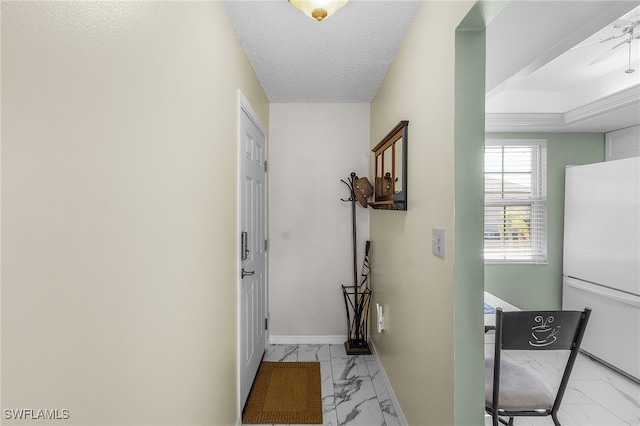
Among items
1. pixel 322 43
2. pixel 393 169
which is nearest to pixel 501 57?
pixel 393 169

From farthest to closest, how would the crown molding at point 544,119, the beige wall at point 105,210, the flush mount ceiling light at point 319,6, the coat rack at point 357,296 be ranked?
1. the coat rack at point 357,296
2. the crown molding at point 544,119
3. the flush mount ceiling light at point 319,6
4. the beige wall at point 105,210

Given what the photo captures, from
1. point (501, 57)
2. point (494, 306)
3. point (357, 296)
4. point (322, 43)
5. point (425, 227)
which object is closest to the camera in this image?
point (425, 227)

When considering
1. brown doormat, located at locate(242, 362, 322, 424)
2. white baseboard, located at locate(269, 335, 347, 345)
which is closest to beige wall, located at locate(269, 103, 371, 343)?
white baseboard, located at locate(269, 335, 347, 345)

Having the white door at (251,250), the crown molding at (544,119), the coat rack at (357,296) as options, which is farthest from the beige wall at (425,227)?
the crown molding at (544,119)

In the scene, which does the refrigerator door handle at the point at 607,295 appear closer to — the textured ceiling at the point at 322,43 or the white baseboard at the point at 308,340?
the white baseboard at the point at 308,340

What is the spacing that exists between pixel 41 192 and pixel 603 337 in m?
3.94

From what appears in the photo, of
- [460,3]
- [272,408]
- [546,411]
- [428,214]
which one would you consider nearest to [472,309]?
[428,214]

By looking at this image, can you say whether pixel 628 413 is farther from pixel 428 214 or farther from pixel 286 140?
pixel 286 140

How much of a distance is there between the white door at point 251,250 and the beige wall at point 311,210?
245 mm

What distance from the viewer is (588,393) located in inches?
94.6

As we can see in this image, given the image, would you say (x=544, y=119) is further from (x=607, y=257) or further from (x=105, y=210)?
(x=105, y=210)

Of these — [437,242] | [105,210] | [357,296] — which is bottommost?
[357,296]

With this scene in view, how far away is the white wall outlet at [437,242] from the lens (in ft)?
4.59

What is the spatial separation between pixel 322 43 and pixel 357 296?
7.60 feet
